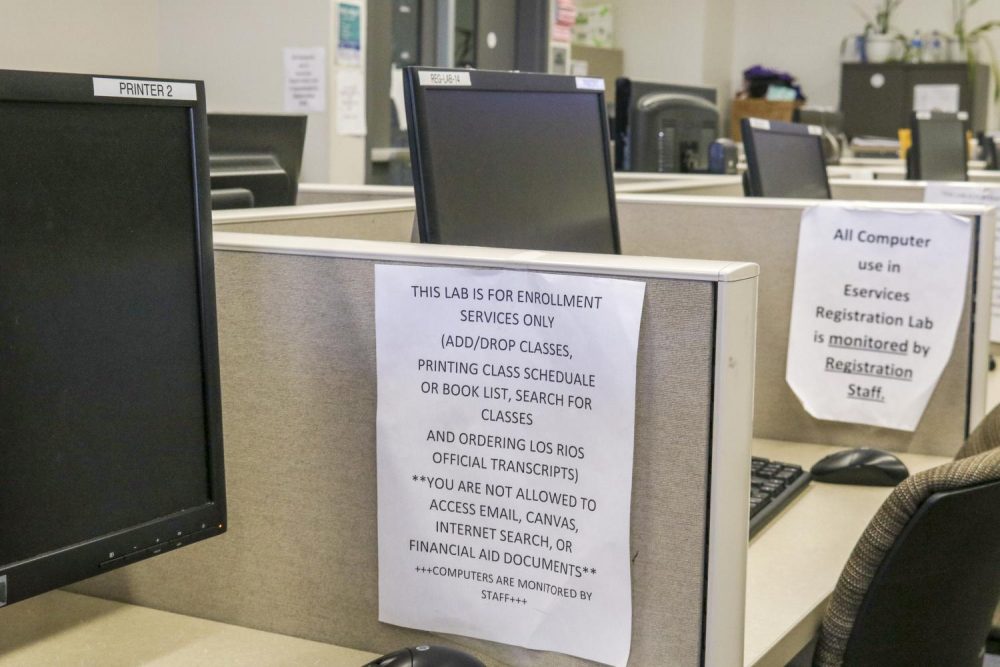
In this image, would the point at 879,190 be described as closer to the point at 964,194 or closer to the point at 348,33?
the point at 964,194

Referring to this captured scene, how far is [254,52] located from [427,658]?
309 cm

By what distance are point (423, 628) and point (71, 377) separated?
12.6 inches

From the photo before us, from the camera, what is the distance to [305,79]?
351cm

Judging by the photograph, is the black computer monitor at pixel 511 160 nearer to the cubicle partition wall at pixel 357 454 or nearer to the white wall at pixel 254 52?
the cubicle partition wall at pixel 357 454

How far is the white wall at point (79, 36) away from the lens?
3078 mm

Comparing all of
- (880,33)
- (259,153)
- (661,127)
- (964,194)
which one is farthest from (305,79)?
(880,33)

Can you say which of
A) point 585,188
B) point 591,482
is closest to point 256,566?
point 591,482

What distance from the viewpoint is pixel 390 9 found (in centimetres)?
409

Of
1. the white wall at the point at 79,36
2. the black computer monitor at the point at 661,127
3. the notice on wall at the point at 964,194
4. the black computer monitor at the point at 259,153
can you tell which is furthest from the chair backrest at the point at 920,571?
the white wall at the point at 79,36

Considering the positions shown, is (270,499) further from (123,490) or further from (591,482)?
(591,482)

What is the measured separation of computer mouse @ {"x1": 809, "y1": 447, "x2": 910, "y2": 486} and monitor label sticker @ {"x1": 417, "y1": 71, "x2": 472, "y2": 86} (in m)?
0.63

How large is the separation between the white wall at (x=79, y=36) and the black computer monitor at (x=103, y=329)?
2475 millimetres

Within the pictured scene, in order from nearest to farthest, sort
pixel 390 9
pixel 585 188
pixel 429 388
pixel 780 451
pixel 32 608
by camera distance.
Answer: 1. pixel 429 388
2. pixel 32 608
3. pixel 585 188
4. pixel 780 451
5. pixel 390 9

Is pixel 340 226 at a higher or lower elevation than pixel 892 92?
lower
